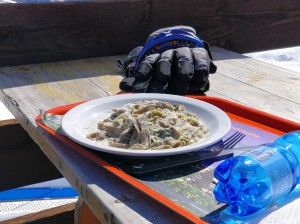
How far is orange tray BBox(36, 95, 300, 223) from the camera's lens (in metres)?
0.86

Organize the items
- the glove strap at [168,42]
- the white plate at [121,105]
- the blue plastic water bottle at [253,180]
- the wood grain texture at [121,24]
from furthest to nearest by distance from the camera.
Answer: the wood grain texture at [121,24], the glove strap at [168,42], the white plate at [121,105], the blue plastic water bottle at [253,180]

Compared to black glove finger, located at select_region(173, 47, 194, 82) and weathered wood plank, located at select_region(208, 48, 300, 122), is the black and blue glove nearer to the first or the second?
black glove finger, located at select_region(173, 47, 194, 82)

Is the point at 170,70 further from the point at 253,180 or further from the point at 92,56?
the point at 253,180

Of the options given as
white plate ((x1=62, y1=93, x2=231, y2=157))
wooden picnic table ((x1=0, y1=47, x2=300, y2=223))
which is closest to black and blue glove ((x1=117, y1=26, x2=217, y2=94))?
wooden picnic table ((x1=0, y1=47, x2=300, y2=223))

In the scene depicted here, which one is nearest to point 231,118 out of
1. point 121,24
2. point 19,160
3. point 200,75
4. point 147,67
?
point 200,75

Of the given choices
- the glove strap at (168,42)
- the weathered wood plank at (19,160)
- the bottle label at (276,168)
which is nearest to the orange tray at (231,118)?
the bottle label at (276,168)

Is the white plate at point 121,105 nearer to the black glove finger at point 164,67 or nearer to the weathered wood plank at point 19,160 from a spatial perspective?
the black glove finger at point 164,67

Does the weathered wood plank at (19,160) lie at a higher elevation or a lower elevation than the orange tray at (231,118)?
lower

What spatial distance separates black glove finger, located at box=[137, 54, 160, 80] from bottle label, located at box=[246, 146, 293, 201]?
735mm

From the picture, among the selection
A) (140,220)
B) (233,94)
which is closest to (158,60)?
(233,94)

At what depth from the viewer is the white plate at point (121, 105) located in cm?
99

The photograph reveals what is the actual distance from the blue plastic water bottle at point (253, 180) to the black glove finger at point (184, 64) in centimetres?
67

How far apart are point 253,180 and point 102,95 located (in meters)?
0.89

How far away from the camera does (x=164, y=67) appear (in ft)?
A: 5.12
